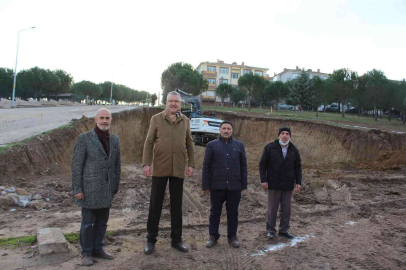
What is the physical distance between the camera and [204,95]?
7288 cm

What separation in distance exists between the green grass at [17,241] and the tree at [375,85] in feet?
107

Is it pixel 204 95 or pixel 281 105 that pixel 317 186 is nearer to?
pixel 281 105

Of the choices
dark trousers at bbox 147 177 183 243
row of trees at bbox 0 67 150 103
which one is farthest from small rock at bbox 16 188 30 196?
row of trees at bbox 0 67 150 103

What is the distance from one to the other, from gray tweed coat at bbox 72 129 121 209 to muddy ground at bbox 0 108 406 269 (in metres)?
0.79

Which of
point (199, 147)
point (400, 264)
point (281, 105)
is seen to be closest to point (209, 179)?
point (400, 264)

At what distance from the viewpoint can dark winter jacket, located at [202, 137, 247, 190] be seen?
4812 mm

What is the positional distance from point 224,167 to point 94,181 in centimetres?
184

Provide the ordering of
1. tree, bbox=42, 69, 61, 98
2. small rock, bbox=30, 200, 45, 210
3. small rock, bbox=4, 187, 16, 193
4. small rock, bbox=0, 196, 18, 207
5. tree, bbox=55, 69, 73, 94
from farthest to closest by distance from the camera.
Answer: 1. tree, bbox=55, 69, 73, 94
2. tree, bbox=42, 69, 61, 98
3. small rock, bbox=4, 187, 16, 193
4. small rock, bbox=30, 200, 45, 210
5. small rock, bbox=0, 196, 18, 207

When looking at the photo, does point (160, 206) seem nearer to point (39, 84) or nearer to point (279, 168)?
point (279, 168)

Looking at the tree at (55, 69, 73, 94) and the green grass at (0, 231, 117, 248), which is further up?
the tree at (55, 69, 73, 94)

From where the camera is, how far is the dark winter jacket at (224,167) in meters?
4.81

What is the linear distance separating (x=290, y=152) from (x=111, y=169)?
2.88 m

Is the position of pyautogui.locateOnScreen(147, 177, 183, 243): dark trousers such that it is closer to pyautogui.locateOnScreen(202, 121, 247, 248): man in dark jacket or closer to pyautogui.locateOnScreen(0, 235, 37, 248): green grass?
pyautogui.locateOnScreen(202, 121, 247, 248): man in dark jacket

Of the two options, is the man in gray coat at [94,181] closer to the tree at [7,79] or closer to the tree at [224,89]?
the tree at [224,89]
